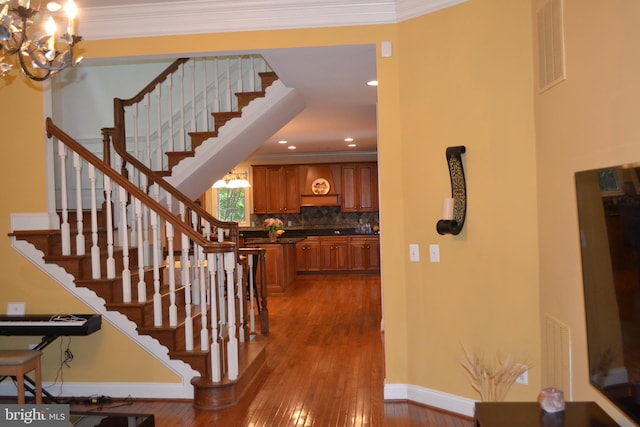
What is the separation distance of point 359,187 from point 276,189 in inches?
74.1

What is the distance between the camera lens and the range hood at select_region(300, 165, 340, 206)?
11.8 meters

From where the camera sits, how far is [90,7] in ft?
13.3

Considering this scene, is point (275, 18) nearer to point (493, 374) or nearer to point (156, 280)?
point (156, 280)

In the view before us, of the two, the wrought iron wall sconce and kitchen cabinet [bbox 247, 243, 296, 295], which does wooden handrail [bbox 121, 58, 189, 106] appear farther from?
kitchen cabinet [bbox 247, 243, 296, 295]

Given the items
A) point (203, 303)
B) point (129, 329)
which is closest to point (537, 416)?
point (203, 303)

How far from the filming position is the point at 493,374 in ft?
10.9

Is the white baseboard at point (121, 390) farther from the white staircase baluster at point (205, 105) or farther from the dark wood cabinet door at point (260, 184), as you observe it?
the dark wood cabinet door at point (260, 184)

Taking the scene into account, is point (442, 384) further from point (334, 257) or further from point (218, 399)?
point (334, 257)

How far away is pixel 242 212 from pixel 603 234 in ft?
35.0

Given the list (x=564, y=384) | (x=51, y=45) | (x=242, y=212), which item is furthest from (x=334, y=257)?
(x=51, y=45)

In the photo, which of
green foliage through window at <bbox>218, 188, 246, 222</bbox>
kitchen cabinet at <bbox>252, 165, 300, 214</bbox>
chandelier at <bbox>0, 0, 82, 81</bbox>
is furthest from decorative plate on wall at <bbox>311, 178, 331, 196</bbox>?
chandelier at <bbox>0, 0, 82, 81</bbox>

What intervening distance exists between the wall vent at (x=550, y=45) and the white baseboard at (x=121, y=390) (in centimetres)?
330

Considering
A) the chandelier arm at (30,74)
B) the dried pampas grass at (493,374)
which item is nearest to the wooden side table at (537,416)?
the dried pampas grass at (493,374)

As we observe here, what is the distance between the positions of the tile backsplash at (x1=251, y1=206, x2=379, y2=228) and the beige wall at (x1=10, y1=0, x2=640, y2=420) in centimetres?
817
